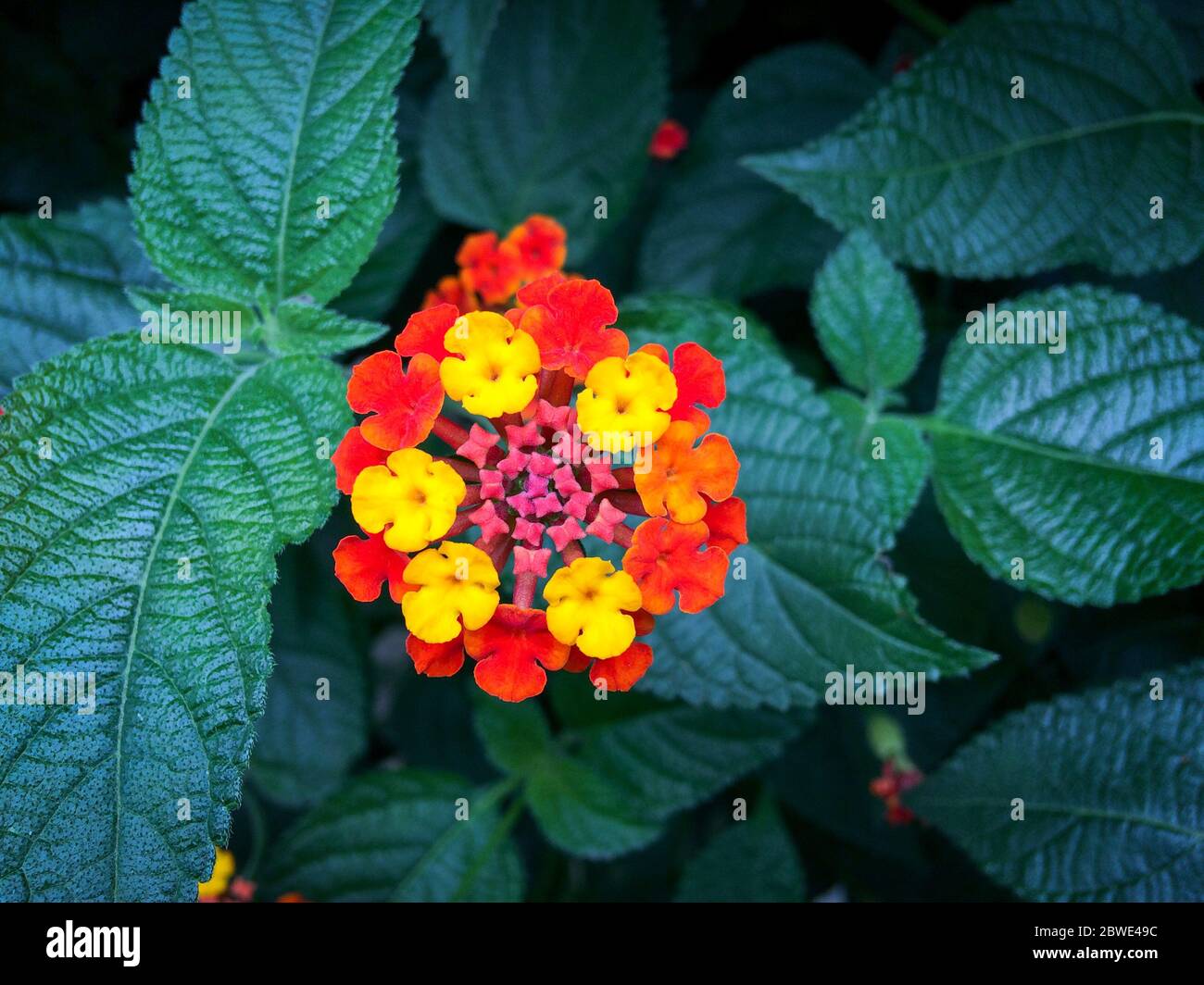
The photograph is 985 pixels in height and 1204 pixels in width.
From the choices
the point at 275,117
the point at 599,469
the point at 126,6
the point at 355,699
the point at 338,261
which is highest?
the point at 126,6

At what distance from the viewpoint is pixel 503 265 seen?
1.26 m

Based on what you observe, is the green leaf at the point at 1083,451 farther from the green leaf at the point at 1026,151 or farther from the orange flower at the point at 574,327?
the orange flower at the point at 574,327

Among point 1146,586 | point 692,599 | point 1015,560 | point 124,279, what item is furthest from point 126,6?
point 1146,586

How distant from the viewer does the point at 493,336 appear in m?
0.77

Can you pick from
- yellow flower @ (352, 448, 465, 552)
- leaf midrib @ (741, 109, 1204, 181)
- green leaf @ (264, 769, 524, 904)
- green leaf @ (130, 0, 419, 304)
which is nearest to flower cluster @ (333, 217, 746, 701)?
yellow flower @ (352, 448, 465, 552)

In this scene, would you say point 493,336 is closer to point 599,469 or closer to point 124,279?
point 599,469

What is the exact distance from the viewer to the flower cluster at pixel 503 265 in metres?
1.25

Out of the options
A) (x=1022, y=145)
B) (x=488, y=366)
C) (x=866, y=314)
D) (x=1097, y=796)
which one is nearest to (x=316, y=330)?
(x=488, y=366)

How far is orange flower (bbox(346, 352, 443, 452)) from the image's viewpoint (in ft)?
2.53

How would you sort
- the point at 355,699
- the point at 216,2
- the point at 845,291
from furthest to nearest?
the point at 355,699, the point at 845,291, the point at 216,2

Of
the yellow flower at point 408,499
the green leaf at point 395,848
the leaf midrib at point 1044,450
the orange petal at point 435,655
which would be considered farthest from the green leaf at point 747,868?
the yellow flower at point 408,499

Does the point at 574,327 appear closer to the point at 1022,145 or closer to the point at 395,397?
the point at 395,397

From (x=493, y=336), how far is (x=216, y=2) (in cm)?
48

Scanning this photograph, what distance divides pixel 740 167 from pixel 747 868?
1.03m
